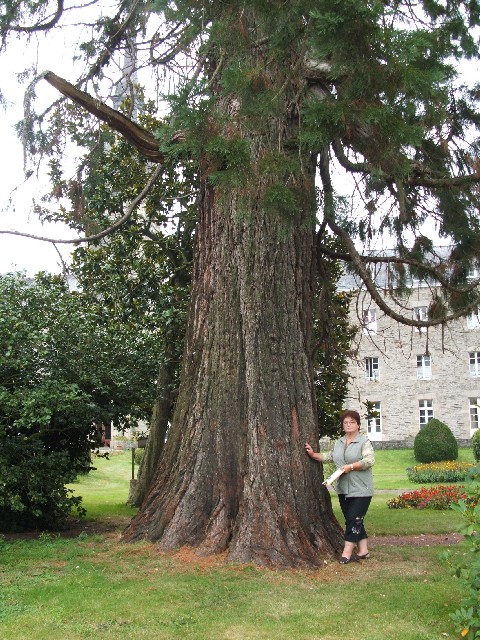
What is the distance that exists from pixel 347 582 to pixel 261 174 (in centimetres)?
348

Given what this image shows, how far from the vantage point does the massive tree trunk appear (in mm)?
6562

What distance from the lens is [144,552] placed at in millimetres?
6797

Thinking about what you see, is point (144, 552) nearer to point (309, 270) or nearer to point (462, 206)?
point (309, 270)

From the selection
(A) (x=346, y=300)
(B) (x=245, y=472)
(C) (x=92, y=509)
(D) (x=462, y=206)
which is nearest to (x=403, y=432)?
(A) (x=346, y=300)

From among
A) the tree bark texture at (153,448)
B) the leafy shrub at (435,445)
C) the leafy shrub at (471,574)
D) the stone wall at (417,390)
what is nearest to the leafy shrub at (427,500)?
the tree bark texture at (153,448)

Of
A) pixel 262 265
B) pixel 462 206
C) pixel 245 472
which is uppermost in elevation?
pixel 462 206

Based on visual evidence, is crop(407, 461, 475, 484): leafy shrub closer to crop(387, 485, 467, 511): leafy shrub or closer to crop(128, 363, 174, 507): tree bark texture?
crop(387, 485, 467, 511): leafy shrub

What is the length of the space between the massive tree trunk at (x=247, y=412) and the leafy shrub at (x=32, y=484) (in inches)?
64.4

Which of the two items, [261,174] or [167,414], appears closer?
[261,174]

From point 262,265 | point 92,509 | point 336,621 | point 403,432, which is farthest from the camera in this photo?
point 403,432

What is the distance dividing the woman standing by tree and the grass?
0.71ft

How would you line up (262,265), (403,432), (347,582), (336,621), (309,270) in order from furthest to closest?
(403,432) < (309,270) < (262,265) < (347,582) < (336,621)

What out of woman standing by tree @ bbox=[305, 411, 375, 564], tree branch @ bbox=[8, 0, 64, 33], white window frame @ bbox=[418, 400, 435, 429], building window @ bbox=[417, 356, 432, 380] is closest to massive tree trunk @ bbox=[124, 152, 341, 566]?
woman standing by tree @ bbox=[305, 411, 375, 564]

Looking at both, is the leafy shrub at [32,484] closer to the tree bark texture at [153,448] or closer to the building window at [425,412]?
the tree bark texture at [153,448]
